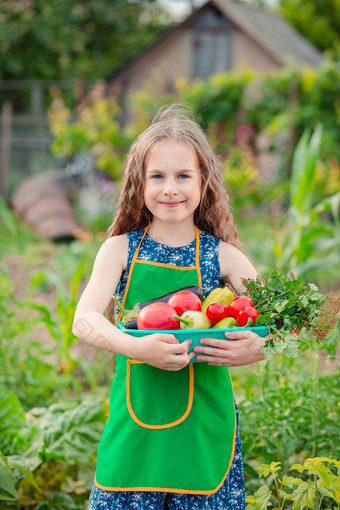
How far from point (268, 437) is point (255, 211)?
25.5 ft

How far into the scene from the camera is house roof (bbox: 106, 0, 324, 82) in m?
13.9

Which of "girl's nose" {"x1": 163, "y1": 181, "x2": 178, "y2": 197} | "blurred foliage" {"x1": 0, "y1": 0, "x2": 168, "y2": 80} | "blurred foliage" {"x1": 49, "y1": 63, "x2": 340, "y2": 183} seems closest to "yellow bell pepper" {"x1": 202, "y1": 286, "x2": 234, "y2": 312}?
"girl's nose" {"x1": 163, "y1": 181, "x2": 178, "y2": 197}

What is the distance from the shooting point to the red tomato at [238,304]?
4.48 ft

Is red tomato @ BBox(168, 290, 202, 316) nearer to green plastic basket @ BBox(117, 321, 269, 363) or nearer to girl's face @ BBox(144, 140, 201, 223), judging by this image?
green plastic basket @ BBox(117, 321, 269, 363)

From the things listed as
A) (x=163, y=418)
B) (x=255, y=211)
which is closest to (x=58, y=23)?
(x=255, y=211)

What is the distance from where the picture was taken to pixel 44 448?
203 centimetres

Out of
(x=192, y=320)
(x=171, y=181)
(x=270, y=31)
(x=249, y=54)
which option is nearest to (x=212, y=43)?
(x=249, y=54)

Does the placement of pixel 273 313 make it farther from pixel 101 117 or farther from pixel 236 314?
pixel 101 117

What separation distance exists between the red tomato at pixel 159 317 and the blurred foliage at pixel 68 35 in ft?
58.4

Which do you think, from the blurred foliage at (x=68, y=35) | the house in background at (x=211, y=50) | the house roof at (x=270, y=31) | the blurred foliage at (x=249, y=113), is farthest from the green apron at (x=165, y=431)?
the blurred foliage at (x=68, y=35)

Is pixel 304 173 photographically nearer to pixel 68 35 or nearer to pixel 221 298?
pixel 221 298

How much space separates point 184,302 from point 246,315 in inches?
5.7

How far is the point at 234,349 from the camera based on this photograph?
4.51 feet

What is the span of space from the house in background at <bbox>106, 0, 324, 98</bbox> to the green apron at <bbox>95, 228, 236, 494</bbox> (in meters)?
12.7
